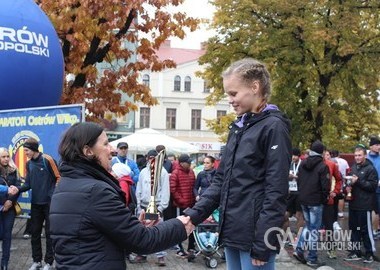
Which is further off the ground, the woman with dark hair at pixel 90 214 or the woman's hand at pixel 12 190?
the woman with dark hair at pixel 90 214

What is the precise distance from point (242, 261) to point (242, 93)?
1146mm

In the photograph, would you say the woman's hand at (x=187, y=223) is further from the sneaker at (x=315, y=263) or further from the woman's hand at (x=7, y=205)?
the sneaker at (x=315, y=263)

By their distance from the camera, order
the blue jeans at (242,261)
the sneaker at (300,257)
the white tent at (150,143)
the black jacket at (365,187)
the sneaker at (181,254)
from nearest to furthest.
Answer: the blue jeans at (242,261) → the sneaker at (300,257) → the black jacket at (365,187) → the sneaker at (181,254) → the white tent at (150,143)

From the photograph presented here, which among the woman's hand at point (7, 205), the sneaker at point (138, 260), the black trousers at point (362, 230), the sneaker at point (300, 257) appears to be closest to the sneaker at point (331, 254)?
the black trousers at point (362, 230)

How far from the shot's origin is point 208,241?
9.63m

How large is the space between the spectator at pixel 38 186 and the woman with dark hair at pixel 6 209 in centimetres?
26

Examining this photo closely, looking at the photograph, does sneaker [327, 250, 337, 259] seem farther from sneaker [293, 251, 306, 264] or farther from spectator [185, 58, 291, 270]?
spectator [185, 58, 291, 270]

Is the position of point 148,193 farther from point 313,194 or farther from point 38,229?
point 313,194

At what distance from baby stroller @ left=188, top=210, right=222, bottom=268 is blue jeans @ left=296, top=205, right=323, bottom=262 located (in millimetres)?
1517

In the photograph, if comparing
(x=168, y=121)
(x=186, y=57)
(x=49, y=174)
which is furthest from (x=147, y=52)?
(x=186, y=57)

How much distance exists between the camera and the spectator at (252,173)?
3439mm

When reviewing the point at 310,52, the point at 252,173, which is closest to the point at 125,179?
the point at 252,173

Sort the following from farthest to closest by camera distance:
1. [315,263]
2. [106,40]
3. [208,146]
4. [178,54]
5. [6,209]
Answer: [178,54], [208,146], [106,40], [315,263], [6,209]

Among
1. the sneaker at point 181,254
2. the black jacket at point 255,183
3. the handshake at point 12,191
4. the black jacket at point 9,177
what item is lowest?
the sneaker at point 181,254
